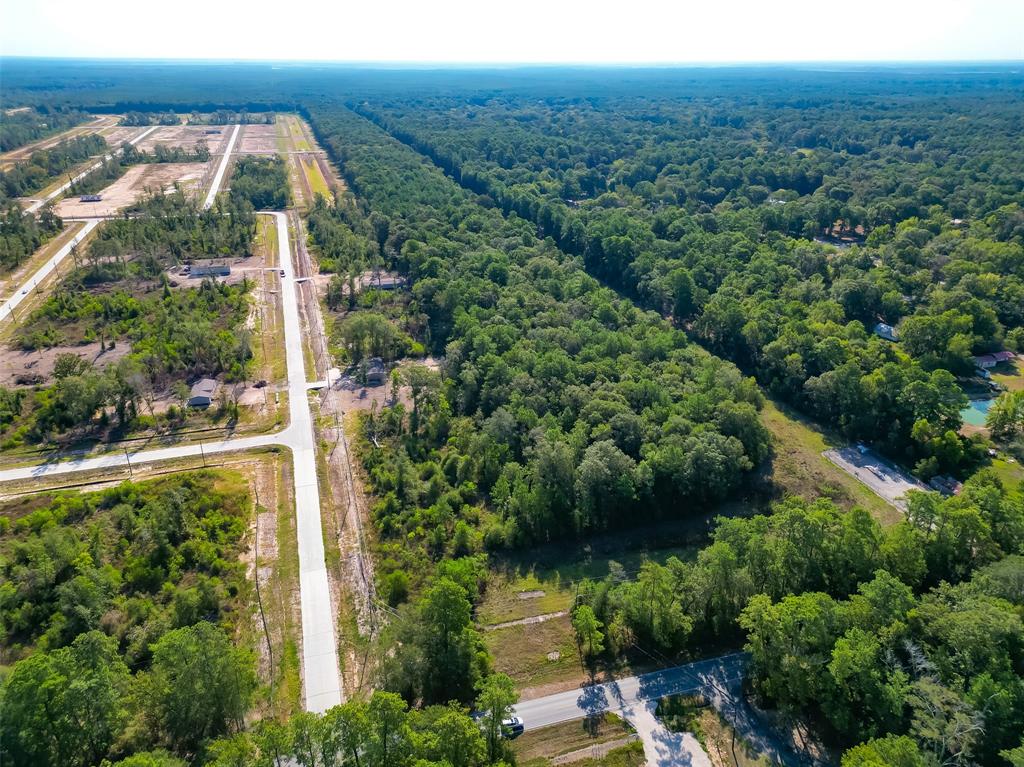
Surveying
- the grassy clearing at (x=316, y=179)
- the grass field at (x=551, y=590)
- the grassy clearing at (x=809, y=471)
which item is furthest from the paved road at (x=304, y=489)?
the grassy clearing at (x=316, y=179)

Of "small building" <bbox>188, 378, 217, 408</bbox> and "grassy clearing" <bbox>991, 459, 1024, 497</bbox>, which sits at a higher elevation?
"small building" <bbox>188, 378, 217, 408</bbox>

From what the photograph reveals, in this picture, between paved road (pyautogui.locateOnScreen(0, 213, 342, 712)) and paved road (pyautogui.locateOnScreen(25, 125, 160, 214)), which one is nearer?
paved road (pyautogui.locateOnScreen(0, 213, 342, 712))

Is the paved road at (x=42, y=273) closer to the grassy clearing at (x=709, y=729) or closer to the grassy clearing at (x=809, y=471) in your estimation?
the grassy clearing at (x=709, y=729)

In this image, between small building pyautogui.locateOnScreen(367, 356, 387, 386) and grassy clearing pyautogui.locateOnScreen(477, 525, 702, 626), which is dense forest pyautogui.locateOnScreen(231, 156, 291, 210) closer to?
small building pyautogui.locateOnScreen(367, 356, 387, 386)

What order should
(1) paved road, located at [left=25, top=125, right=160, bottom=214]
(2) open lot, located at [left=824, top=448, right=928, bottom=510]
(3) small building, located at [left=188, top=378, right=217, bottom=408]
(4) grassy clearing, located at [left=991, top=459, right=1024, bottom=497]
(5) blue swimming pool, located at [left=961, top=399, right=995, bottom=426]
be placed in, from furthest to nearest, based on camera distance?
(1) paved road, located at [left=25, top=125, right=160, bottom=214] → (3) small building, located at [left=188, top=378, right=217, bottom=408] → (5) blue swimming pool, located at [left=961, top=399, right=995, bottom=426] → (4) grassy clearing, located at [left=991, top=459, right=1024, bottom=497] → (2) open lot, located at [left=824, top=448, right=928, bottom=510]

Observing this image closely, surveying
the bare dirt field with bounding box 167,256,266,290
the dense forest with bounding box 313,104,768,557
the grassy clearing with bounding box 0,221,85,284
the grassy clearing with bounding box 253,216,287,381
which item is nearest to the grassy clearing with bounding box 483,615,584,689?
the dense forest with bounding box 313,104,768,557

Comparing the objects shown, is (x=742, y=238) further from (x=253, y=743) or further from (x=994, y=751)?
(x=253, y=743)

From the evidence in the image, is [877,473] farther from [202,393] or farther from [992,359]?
[202,393]
